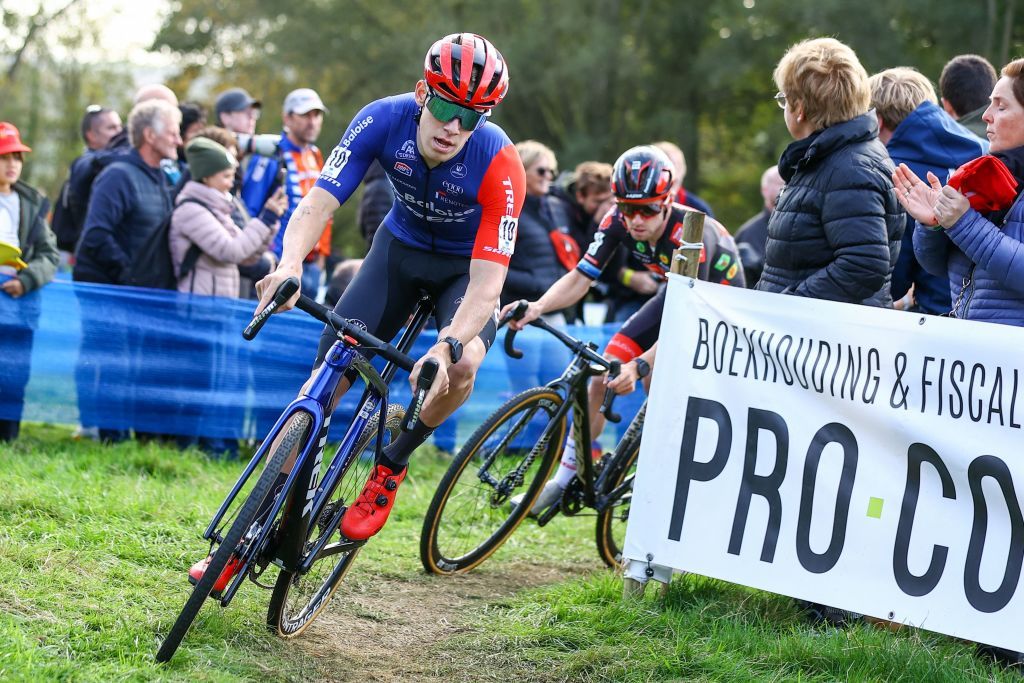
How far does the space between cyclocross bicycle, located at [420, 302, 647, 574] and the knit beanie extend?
2.97m

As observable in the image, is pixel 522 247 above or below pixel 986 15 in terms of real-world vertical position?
below

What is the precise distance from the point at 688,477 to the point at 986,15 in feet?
68.2

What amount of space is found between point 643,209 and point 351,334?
244 centimetres

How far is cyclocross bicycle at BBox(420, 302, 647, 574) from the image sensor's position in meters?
6.02

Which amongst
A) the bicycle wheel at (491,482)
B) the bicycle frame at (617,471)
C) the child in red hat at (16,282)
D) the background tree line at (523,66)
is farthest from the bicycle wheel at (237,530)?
the background tree line at (523,66)

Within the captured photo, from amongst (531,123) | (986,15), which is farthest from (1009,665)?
(531,123)

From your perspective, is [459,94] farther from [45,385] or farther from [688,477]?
[45,385]

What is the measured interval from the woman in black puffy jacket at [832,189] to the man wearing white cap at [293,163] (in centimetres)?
465

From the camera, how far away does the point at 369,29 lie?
114ft

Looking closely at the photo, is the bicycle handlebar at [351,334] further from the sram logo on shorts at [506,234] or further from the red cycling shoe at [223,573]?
the red cycling shoe at [223,573]

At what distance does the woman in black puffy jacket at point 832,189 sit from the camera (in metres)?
5.49

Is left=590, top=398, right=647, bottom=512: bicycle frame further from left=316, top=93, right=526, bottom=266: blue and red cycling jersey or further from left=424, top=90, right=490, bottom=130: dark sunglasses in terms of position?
left=424, top=90, right=490, bottom=130: dark sunglasses

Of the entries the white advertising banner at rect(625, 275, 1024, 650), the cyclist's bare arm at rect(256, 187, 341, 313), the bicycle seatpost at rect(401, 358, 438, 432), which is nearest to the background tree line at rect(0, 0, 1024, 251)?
the white advertising banner at rect(625, 275, 1024, 650)

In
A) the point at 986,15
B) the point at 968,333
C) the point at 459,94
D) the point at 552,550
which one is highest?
the point at 986,15
